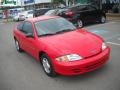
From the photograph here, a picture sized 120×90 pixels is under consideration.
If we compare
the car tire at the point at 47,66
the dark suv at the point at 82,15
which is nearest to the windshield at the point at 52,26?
the car tire at the point at 47,66

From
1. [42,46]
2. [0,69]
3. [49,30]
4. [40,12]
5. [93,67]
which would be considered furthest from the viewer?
[40,12]

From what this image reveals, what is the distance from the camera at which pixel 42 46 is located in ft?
20.7

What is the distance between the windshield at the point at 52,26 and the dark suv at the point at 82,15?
27.6 ft

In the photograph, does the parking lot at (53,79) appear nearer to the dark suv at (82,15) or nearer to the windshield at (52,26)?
the windshield at (52,26)

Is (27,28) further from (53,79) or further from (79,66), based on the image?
(79,66)

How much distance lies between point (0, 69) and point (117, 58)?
3.82 m

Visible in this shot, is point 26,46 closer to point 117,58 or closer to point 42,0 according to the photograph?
point 117,58

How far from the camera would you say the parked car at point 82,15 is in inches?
627

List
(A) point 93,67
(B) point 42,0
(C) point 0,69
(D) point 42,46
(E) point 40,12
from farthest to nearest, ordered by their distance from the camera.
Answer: (B) point 42,0
(E) point 40,12
(C) point 0,69
(D) point 42,46
(A) point 93,67

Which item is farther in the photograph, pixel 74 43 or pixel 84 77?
pixel 74 43

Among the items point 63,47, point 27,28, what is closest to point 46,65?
point 63,47

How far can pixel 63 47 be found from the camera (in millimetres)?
5832

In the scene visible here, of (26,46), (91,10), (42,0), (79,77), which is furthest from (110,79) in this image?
(42,0)

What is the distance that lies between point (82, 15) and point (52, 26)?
9.20m
